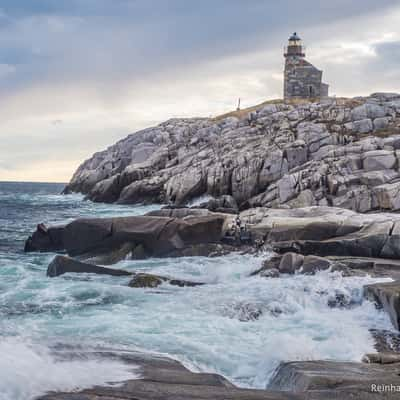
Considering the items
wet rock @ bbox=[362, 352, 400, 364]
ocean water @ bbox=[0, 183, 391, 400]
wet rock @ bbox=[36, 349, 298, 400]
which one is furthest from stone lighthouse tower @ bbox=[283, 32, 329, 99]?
wet rock @ bbox=[36, 349, 298, 400]

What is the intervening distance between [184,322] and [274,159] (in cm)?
3565

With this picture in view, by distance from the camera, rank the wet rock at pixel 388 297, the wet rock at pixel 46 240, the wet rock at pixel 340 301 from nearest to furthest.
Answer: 1. the wet rock at pixel 388 297
2. the wet rock at pixel 340 301
3. the wet rock at pixel 46 240

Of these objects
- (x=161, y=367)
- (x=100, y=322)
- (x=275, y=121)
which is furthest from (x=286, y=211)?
(x=275, y=121)

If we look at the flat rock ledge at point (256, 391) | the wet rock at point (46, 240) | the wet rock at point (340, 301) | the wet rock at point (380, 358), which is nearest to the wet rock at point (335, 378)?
the flat rock ledge at point (256, 391)

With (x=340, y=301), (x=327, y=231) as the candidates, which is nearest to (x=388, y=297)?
(x=340, y=301)

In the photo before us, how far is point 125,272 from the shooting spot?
22375 mm

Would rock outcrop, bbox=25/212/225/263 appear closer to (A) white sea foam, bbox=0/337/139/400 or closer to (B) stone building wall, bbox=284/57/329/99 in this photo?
(A) white sea foam, bbox=0/337/139/400

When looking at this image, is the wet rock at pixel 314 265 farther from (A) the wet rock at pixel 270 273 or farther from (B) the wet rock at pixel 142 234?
(B) the wet rock at pixel 142 234

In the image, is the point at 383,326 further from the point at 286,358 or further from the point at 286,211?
the point at 286,211

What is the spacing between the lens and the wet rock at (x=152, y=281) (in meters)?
20.7

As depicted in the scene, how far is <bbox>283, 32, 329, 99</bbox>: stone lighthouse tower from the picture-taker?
3292 inches

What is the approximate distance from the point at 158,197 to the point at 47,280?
3507cm

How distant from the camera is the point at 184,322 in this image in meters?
15.9

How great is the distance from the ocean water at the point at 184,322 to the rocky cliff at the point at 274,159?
55.2ft
